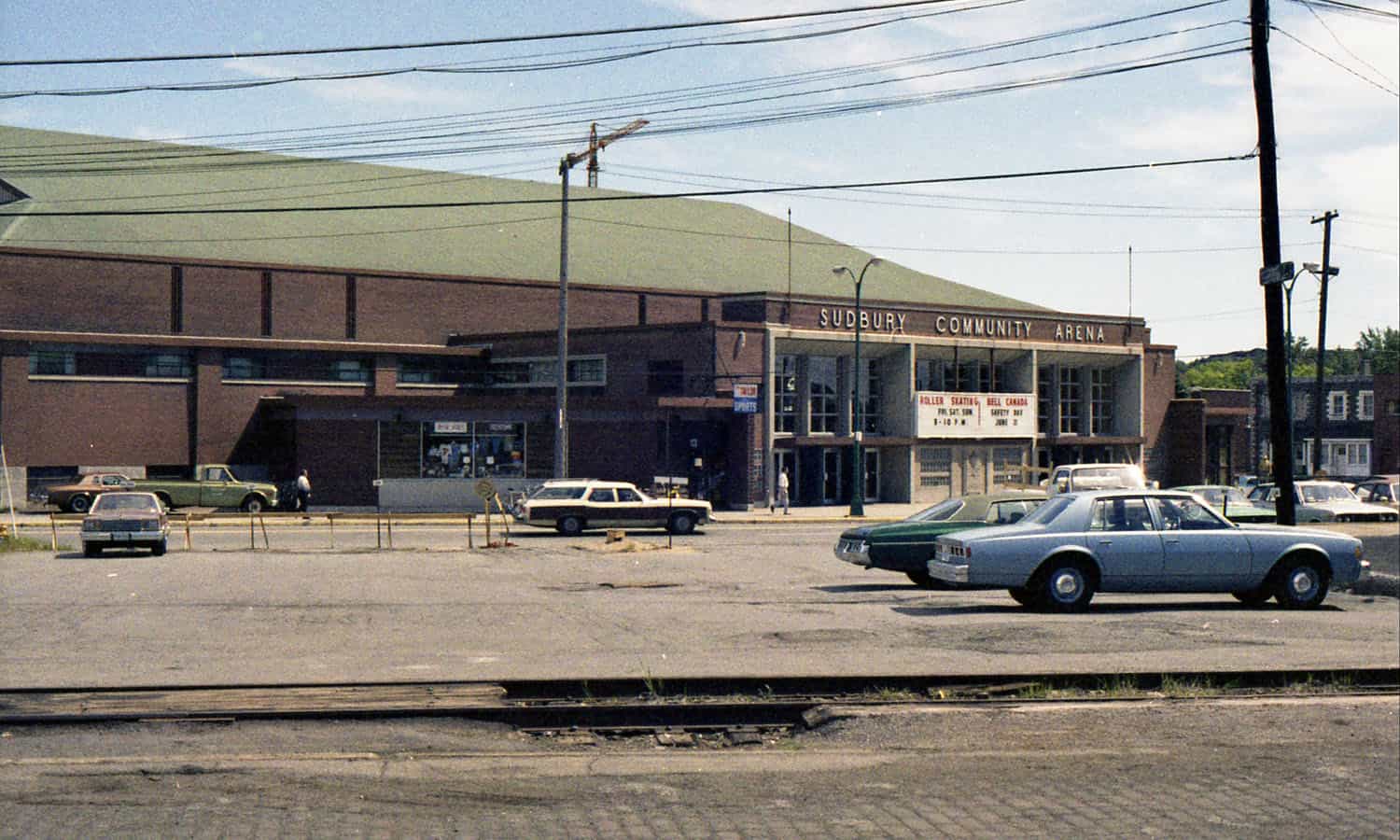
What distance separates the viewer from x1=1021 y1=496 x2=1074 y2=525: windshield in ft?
63.6

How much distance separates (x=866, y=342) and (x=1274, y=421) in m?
32.4

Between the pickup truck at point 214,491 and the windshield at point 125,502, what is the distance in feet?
54.2

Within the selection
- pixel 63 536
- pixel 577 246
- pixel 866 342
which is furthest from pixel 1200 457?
pixel 63 536

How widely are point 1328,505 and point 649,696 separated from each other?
115 feet

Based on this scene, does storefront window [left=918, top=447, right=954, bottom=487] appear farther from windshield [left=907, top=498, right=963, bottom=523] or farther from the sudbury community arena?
windshield [left=907, top=498, right=963, bottom=523]

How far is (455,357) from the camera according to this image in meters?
62.8

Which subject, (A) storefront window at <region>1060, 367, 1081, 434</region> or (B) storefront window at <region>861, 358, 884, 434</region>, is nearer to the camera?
(B) storefront window at <region>861, 358, 884, 434</region>

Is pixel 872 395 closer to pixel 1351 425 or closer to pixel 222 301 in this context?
pixel 222 301

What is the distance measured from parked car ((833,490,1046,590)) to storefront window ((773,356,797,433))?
3283 cm

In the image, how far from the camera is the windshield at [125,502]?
29422 millimetres

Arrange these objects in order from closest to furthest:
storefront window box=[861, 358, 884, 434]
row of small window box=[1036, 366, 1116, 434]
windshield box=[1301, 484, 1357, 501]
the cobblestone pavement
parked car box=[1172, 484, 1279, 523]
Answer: the cobblestone pavement, parked car box=[1172, 484, 1279, 523], windshield box=[1301, 484, 1357, 501], storefront window box=[861, 358, 884, 434], row of small window box=[1036, 366, 1116, 434]

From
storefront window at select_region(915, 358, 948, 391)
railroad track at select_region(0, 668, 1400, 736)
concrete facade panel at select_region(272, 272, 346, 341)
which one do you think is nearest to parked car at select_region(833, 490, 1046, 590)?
railroad track at select_region(0, 668, 1400, 736)

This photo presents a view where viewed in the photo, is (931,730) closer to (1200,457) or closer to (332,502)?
(332,502)

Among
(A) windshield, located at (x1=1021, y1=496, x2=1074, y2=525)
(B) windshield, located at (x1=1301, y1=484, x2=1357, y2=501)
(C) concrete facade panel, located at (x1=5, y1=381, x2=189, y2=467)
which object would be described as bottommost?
(B) windshield, located at (x1=1301, y1=484, x2=1357, y2=501)
